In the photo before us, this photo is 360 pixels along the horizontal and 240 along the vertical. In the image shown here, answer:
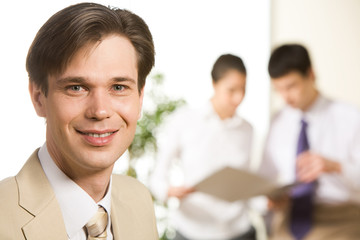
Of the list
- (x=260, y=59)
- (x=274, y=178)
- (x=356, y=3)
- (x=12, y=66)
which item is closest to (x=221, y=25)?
(x=260, y=59)

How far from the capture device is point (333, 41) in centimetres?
431

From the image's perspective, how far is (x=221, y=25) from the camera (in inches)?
177

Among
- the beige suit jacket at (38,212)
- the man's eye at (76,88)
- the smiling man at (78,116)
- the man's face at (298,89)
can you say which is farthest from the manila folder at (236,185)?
the man's eye at (76,88)

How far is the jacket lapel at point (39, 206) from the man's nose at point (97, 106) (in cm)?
19

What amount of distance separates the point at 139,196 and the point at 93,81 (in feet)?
1.39

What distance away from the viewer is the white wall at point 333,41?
429 centimetres

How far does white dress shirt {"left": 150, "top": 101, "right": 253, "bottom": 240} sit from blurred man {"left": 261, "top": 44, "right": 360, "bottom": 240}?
1.00 feet

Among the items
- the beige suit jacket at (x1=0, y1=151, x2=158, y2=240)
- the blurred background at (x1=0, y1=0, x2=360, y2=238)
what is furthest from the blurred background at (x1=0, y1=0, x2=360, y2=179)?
the beige suit jacket at (x1=0, y1=151, x2=158, y2=240)

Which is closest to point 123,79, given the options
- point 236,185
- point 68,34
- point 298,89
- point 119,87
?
point 119,87

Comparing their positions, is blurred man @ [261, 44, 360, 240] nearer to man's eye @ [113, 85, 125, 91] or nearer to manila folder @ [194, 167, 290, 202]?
manila folder @ [194, 167, 290, 202]

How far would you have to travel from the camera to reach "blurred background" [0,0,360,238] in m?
4.06

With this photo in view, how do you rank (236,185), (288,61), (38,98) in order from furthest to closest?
1. (288,61)
2. (236,185)
3. (38,98)

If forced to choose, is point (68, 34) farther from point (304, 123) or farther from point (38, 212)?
point (304, 123)

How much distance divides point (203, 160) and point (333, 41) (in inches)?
62.6
